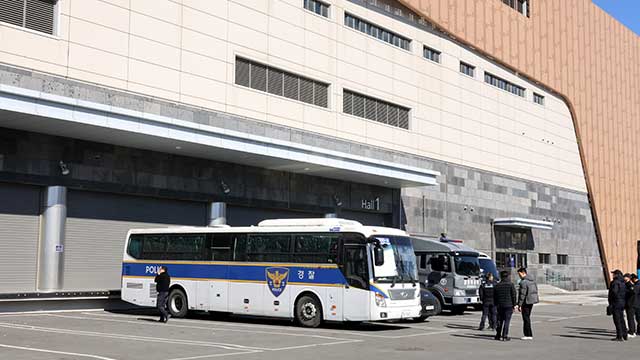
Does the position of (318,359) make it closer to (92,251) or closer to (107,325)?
(107,325)

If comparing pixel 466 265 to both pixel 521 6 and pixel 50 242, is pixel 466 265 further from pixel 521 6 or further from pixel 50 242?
pixel 521 6

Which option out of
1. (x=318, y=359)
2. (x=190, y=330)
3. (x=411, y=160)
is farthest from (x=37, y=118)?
(x=411, y=160)

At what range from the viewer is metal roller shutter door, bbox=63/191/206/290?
2609cm

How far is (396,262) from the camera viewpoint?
71.0ft

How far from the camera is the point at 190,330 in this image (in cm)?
2038

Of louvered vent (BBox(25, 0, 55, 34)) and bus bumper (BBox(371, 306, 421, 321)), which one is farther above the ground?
louvered vent (BBox(25, 0, 55, 34))

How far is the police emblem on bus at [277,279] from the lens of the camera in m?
22.4

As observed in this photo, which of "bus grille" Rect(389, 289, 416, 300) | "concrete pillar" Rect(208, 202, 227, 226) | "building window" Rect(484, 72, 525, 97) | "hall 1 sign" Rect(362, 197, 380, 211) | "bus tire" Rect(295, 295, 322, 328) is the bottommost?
"bus tire" Rect(295, 295, 322, 328)

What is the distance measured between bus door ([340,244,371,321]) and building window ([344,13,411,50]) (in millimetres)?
19940

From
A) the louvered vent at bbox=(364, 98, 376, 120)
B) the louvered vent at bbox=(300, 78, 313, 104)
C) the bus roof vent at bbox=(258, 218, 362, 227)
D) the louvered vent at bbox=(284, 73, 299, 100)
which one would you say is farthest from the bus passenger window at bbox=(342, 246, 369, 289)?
the louvered vent at bbox=(364, 98, 376, 120)

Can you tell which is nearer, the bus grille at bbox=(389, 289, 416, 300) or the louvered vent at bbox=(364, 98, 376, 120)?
the bus grille at bbox=(389, 289, 416, 300)

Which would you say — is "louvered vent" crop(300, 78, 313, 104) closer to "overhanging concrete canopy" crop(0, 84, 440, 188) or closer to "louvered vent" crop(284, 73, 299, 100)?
"louvered vent" crop(284, 73, 299, 100)

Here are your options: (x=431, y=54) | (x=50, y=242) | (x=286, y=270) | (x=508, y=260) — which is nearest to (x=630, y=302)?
(x=286, y=270)

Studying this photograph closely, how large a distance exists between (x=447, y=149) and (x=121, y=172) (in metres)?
23.2
